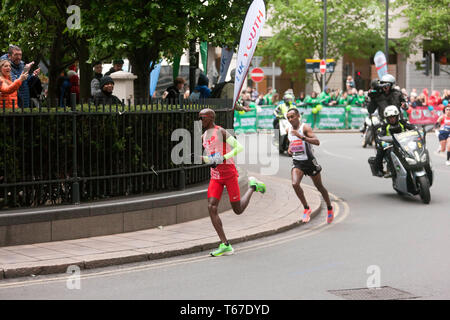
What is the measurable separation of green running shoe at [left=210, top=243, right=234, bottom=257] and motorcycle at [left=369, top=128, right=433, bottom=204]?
5.05 metres

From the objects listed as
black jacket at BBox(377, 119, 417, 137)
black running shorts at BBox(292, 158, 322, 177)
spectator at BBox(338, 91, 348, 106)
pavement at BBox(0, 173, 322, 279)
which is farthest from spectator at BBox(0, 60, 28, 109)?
spectator at BBox(338, 91, 348, 106)

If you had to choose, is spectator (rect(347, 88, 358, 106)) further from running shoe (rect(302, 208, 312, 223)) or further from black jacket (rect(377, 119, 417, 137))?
running shoe (rect(302, 208, 312, 223))

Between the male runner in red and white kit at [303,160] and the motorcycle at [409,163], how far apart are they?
2362 mm

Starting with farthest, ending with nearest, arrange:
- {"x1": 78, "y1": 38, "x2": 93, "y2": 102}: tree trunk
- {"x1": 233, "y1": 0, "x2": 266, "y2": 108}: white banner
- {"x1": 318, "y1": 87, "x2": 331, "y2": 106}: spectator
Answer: {"x1": 318, "y1": 87, "x2": 331, "y2": 106}: spectator < {"x1": 78, "y1": 38, "x2": 93, "y2": 102}: tree trunk < {"x1": 233, "y1": 0, "x2": 266, "y2": 108}: white banner

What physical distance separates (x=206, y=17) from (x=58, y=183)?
5143 mm

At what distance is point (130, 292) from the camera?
6.85m

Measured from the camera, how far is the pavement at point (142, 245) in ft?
25.7

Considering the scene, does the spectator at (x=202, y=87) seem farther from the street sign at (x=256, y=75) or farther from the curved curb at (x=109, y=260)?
the street sign at (x=256, y=75)

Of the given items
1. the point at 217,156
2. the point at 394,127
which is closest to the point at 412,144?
the point at 394,127

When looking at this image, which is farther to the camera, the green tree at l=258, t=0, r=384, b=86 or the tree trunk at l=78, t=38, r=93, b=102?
the green tree at l=258, t=0, r=384, b=86

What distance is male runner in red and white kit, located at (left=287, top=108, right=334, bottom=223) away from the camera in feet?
35.8

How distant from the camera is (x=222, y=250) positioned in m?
8.62

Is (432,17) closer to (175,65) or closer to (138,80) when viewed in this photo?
(175,65)
